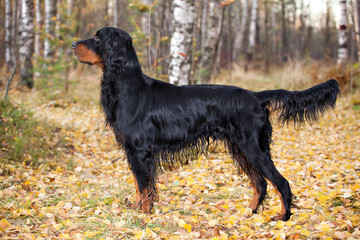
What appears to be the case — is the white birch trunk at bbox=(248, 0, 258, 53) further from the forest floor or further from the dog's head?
the dog's head

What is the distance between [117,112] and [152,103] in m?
0.35

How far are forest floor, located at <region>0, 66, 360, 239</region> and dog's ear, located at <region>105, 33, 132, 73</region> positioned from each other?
4.56 feet

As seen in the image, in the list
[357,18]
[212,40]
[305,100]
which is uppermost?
[357,18]

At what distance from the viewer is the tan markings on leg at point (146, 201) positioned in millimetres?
3168

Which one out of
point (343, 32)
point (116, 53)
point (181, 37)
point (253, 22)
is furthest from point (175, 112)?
point (253, 22)

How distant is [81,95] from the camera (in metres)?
9.20

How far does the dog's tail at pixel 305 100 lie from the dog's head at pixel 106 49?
142 centimetres

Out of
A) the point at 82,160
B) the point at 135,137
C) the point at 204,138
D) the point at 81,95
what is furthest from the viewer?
the point at 81,95

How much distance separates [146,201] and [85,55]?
1.59 metres

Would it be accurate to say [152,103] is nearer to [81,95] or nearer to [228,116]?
[228,116]

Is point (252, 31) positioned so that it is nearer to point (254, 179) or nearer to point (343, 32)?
point (343, 32)

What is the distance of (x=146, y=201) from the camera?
3.19m

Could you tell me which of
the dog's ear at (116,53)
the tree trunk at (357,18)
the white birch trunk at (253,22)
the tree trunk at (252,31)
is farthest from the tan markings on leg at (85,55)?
the white birch trunk at (253,22)

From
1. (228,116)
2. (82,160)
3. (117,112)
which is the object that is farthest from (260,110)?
(82,160)
